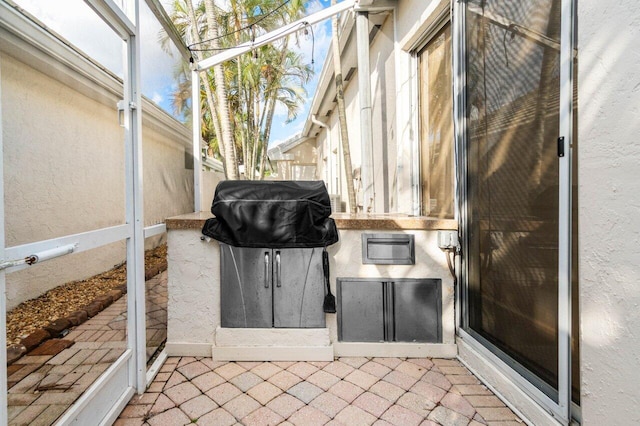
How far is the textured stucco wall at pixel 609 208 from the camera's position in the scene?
3.90ft

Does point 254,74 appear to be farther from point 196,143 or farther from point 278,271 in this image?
point 278,271

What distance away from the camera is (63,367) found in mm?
1608

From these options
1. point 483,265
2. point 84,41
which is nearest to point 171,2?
point 84,41

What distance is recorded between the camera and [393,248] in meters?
2.57

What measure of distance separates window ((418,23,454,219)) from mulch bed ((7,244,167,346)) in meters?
2.55

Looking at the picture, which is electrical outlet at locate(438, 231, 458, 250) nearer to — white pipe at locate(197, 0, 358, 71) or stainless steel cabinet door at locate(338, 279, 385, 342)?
stainless steel cabinet door at locate(338, 279, 385, 342)

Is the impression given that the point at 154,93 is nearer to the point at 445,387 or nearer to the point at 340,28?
the point at 445,387

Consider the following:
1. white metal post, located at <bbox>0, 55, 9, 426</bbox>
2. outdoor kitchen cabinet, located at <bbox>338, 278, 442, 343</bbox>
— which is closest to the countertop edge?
outdoor kitchen cabinet, located at <bbox>338, 278, 442, 343</bbox>

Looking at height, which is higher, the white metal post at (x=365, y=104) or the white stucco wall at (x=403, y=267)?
the white metal post at (x=365, y=104)

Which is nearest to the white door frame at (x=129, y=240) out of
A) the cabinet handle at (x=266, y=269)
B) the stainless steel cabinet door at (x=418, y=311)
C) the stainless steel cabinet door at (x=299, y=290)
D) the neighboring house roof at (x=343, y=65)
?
the cabinet handle at (x=266, y=269)

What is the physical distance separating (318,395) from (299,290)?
764 millimetres

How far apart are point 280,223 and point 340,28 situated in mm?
4133

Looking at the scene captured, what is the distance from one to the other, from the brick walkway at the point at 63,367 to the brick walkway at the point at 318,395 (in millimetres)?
392

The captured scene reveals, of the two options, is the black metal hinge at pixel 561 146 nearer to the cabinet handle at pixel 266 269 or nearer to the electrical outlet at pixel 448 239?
the electrical outlet at pixel 448 239
